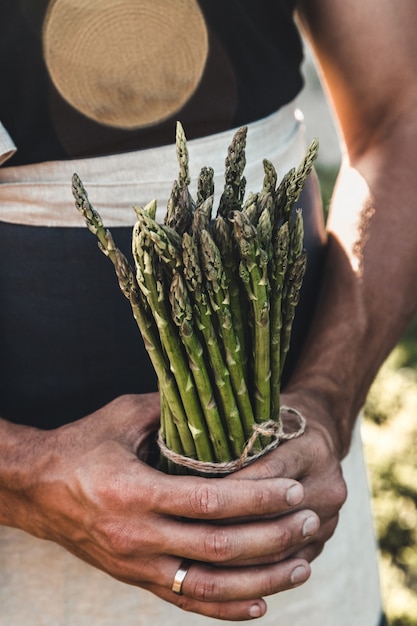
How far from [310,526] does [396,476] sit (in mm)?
2636

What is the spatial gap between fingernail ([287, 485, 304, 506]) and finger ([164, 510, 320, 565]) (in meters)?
0.05

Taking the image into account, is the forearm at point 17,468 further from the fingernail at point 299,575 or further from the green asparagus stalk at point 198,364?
the fingernail at point 299,575

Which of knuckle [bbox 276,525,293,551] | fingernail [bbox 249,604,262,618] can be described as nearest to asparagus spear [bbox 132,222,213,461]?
knuckle [bbox 276,525,293,551]

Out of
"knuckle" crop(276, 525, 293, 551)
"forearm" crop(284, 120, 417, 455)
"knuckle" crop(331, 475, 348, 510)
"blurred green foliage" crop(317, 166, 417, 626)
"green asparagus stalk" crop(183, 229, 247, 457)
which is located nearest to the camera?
"green asparagus stalk" crop(183, 229, 247, 457)

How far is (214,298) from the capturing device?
1.19m

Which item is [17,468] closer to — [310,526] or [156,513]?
[156,513]

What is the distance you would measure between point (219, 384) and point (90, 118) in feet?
2.04

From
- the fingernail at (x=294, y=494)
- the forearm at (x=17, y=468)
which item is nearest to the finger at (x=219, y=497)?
the fingernail at (x=294, y=494)

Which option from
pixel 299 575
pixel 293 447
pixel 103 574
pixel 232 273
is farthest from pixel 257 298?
pixel 103 574

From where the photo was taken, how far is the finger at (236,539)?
1.23 metres

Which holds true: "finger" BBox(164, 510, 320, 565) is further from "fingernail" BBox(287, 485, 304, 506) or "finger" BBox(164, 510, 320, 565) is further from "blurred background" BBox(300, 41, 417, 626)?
"blurred background" BBox(300, 41, 417, 626)

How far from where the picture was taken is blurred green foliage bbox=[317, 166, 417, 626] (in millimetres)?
3229

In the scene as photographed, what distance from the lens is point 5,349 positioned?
1.52m

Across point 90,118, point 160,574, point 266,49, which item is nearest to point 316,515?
point 160,574
